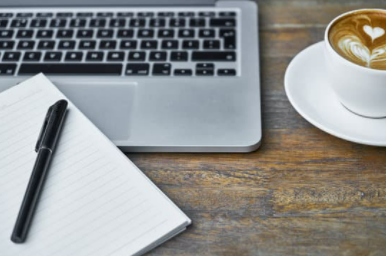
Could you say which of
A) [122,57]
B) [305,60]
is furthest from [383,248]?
[122,57]

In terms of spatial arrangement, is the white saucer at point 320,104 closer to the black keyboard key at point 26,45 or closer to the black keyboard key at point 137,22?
the black keyboard key at point 137,22

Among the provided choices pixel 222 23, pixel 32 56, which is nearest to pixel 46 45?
pixel 32 56

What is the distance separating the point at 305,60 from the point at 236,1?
0.16 metres

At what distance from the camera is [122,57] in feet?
2.11

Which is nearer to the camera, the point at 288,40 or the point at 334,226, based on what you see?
the point at 334,226

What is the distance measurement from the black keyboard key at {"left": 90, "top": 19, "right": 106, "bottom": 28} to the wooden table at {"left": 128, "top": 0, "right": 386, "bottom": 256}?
0.23m

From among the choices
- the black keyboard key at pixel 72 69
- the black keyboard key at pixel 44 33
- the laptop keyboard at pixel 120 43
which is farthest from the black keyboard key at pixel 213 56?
the black keyboard key at pixel 44 33

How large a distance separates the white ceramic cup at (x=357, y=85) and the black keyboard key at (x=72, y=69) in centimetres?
27

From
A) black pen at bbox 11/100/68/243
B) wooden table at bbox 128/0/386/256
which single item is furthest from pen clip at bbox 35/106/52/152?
wooden table at bbox 128/0/386/256

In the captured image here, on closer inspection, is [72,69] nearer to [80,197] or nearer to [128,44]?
[128,44]

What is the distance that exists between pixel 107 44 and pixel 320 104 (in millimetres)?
291

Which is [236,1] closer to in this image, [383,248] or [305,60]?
[305,60]

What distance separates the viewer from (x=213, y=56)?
64cm

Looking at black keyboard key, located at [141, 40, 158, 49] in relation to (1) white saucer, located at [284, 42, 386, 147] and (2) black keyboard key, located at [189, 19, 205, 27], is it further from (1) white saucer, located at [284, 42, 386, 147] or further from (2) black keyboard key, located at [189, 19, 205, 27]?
(1) white saucer, located at [284, 42, 386, 147]
